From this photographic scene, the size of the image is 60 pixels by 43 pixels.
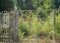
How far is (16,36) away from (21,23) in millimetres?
1113

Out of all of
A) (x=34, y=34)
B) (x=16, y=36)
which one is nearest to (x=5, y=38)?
(x=16, y=36)

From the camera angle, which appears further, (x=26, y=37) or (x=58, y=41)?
(x=26, y=37)

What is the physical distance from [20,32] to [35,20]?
1087mm

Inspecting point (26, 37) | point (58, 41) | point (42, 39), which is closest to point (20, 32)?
point (26, 37)

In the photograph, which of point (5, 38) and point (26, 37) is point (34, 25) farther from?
point (5, 38)

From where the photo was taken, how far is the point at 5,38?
1425 cm

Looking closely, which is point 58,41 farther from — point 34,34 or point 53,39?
point 34,34

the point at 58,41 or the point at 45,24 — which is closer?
the point at 58,41

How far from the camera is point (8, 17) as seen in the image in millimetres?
14625

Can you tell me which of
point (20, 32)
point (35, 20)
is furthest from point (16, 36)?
point (35, 20)

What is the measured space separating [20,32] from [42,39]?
1371 millimetres

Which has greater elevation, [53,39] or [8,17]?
[8,17]

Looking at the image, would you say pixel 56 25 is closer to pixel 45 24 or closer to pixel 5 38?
pixel 45 24

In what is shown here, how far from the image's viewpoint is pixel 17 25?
46.5ft
